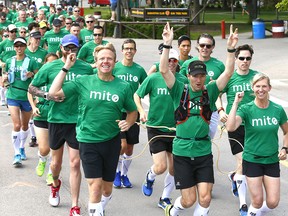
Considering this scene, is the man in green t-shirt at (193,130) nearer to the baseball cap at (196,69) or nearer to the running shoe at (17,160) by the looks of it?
the baseball cap at (196,69)

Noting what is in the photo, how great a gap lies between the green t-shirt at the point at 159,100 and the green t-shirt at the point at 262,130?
1.48 metres

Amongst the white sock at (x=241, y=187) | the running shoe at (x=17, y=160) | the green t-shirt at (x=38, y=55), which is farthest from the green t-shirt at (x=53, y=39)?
the white sock at (x=241, y=187)

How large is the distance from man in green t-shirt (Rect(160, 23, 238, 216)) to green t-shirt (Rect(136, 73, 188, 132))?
1311mm

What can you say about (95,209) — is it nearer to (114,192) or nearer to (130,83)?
(114,192)

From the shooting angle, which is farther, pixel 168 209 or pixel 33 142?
pixel 33 142

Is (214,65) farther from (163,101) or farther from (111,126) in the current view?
(111,126)

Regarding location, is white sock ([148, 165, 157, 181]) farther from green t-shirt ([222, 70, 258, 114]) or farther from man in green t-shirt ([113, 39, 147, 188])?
green t-shirt ([222, 70, 258, 114])

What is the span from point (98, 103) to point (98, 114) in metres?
0.12

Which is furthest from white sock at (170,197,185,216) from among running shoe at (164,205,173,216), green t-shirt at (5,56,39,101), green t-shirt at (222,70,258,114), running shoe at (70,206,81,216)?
green t-shirt at (5,56,39,101)

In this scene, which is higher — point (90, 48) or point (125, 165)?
point (90, 48)

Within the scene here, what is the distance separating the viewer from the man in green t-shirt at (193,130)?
7590mm

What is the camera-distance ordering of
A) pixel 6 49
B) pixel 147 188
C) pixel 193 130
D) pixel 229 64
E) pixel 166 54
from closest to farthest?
pixel 166 54, pixel 193 130, pixel 229 64, pixel 147 188, pixel 6 49

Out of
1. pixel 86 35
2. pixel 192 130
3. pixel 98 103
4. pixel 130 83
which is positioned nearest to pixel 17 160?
pixel 130 83

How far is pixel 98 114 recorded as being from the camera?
764cm
